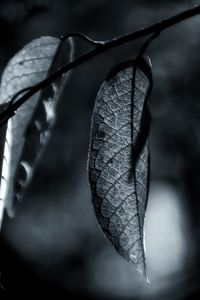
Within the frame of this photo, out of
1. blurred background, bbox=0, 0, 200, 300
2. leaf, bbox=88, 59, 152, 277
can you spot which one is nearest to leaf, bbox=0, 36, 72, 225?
leaf, bbox=88, 59, 152, 277

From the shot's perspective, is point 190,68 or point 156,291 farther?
point 156,291

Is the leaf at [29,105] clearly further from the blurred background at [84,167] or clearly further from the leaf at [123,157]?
the blurred background at [84,167]

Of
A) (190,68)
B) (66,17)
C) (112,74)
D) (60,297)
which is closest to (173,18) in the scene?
(112,74)

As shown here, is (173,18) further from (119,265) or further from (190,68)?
(119,265)

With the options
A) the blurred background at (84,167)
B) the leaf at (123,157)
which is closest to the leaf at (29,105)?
Answer: the leaf at (123,157)

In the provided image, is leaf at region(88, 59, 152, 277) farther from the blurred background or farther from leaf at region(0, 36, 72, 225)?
the blurred background

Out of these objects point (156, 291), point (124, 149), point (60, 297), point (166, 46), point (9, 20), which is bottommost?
point (156, 291)

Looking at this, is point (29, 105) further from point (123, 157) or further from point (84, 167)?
point (84, 167)
